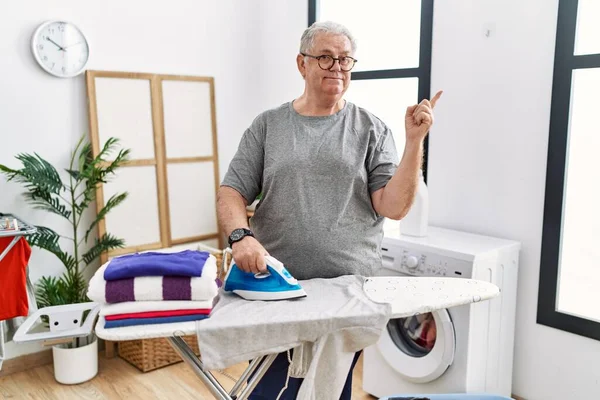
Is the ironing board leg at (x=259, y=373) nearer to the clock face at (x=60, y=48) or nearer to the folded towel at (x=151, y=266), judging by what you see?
the folded towel at (x=151, y=266)

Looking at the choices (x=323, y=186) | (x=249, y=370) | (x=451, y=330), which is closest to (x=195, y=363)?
(x=249, y=370)

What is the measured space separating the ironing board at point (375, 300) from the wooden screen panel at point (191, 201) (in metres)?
2.00

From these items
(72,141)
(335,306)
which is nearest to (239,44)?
(72,141)

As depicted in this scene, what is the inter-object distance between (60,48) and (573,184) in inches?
104

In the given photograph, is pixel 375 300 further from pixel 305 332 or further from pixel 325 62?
pixel 325 62

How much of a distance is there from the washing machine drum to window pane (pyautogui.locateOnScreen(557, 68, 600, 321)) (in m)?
0.57

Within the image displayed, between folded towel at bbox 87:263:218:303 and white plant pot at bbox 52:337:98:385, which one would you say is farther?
white plant pot at bbox 52:337:98:385

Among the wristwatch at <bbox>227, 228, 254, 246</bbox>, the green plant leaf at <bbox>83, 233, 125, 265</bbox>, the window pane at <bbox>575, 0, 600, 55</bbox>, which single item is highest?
the window pane at <bbox>575, 0, 600, 55</bbox>

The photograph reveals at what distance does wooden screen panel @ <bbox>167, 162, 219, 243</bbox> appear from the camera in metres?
3.41

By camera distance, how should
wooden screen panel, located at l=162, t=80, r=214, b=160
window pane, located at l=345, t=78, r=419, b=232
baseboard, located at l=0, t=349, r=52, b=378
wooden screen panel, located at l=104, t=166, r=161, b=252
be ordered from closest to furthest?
baseboard, located at l=0, t=349, r=52, b=378
window pane, located at l=345, t=78, r=419, b=232
wooden screen panel, located at l=104, t=166, r=161, b=252
wooden screen panel, located at l=162, t=80, r=214, b=160

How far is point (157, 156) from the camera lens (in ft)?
10.8

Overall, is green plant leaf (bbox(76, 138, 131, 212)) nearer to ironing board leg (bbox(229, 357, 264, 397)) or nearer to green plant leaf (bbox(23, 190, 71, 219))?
green plant leaf (bbox(23, 190, 71, 219))

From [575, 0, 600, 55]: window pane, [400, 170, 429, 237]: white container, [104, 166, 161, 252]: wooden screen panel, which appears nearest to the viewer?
[575, 0, 600, 55]: window pane

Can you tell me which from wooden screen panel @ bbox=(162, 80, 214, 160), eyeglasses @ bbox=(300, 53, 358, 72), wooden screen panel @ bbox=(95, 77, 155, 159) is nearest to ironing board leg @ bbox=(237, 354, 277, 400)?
eyeglasses @ bbox=(300, 53, 358, 72)
